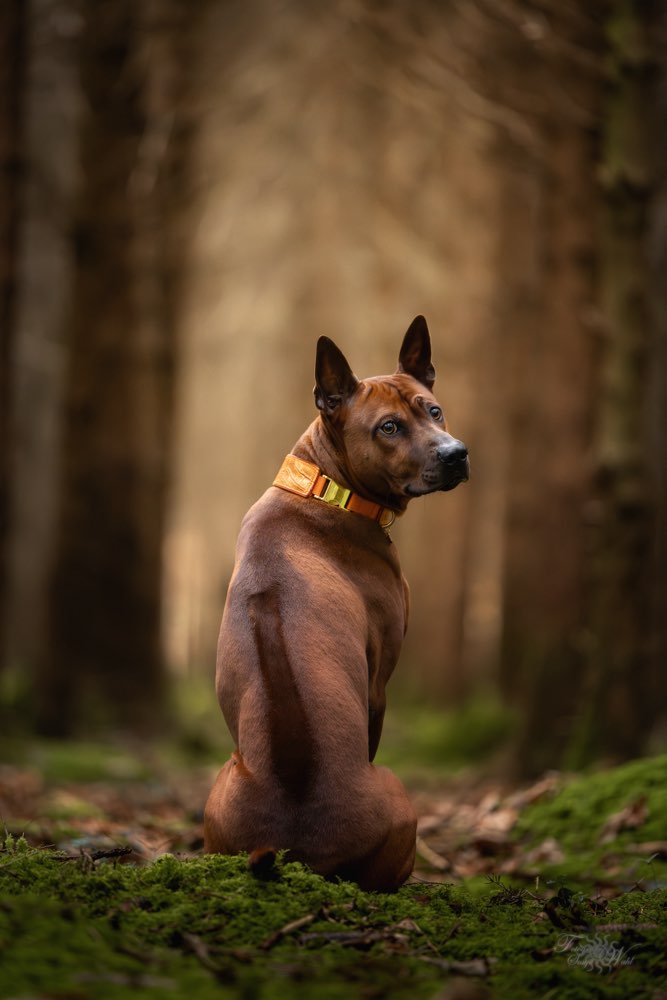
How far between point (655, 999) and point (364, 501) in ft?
7.79

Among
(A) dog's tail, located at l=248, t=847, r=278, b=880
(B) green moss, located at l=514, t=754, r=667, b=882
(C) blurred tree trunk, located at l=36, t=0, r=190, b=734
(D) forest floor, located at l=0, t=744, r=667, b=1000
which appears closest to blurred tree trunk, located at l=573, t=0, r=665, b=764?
(B) green moss, located at l=514, t=754, r=667, b=882

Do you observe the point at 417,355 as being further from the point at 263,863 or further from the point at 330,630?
the point at 263,863

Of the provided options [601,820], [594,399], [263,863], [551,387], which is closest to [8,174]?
[551,387]

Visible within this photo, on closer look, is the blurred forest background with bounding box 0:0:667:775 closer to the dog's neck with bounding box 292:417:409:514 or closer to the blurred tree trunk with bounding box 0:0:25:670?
the blurred tree trunk with bounding box 0:0:25:670

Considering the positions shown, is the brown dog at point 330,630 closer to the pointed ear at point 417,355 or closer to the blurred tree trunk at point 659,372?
the pointed ear at point 417,355

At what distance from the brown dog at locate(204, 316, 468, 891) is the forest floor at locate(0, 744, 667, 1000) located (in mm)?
192

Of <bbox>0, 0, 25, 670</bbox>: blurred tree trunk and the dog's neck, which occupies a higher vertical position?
<bbox>0, 0, 25, 670</bbox>: blurred tree trunk

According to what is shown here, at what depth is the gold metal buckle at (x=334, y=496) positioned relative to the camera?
502 centimetres

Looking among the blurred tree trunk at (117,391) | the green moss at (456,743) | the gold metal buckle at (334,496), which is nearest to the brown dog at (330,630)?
the gold metal buckle at (334,496)

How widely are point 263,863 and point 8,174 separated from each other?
8.25 metres

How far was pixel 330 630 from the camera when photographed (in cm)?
461

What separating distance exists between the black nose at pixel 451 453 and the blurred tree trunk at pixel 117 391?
7.88 metres

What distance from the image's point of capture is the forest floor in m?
3.29

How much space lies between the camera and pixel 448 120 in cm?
1523
